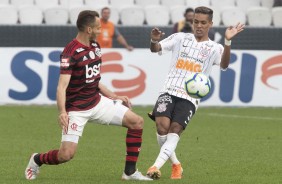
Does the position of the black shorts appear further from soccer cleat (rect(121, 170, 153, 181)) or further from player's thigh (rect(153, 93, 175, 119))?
soccer cleat (rect(121, 170, 153, 181))

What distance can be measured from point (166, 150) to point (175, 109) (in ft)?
1.73

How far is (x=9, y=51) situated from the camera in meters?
20.8

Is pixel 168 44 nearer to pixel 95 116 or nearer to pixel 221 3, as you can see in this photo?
pixel 95 116

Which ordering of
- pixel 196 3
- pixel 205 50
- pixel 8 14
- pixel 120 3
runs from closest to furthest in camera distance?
1. pixel 205 50
2. pixel 8 14
3. pixel 196 3
4. pixel 120 3

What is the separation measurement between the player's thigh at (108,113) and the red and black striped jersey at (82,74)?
7 cm

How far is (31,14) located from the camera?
2291 centimetres

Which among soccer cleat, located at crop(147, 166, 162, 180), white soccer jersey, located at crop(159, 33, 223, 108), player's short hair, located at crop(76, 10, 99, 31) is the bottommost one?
soccer cleat, located at crop(147, 166, 162, 180)

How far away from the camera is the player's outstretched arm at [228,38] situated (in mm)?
10430

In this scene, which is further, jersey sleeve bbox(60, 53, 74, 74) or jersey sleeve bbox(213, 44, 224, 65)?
jersey sleeve bbox(213, 44, 224, 65)

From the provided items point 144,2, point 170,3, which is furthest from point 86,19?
point 170,3

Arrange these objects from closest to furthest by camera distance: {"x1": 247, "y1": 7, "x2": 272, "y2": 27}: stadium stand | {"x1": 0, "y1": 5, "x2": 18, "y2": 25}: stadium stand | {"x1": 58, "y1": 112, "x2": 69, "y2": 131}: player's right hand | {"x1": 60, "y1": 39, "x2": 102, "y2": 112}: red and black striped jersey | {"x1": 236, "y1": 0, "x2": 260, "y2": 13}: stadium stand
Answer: {"x1": 58, "y1": 112, "x2": 69, "y2": 131}: player's right hand
{"x1": 60, "y1": 39, "x2": 102, "y2": 112}: red and black striped jersey
{"x1": 0, "y1": 5, "x2": 18, "y2": 25}: stadium stand
{"x1": 247, "y1": 7, "x2": 272, "y2": 27}: stadium stand
{"x1": 236, "y1": 0, "x2": 260, "y2": 13}: stadium stand

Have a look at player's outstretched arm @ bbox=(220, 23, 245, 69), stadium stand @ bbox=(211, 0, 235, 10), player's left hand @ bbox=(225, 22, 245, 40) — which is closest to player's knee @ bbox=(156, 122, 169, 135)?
player's outstretched arm @ bbox=(220, 23, 245, 69)

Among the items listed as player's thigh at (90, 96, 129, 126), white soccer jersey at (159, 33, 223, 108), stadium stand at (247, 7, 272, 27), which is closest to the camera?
player's thigh at (90, 96, 129, 126)

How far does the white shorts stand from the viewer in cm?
1011
